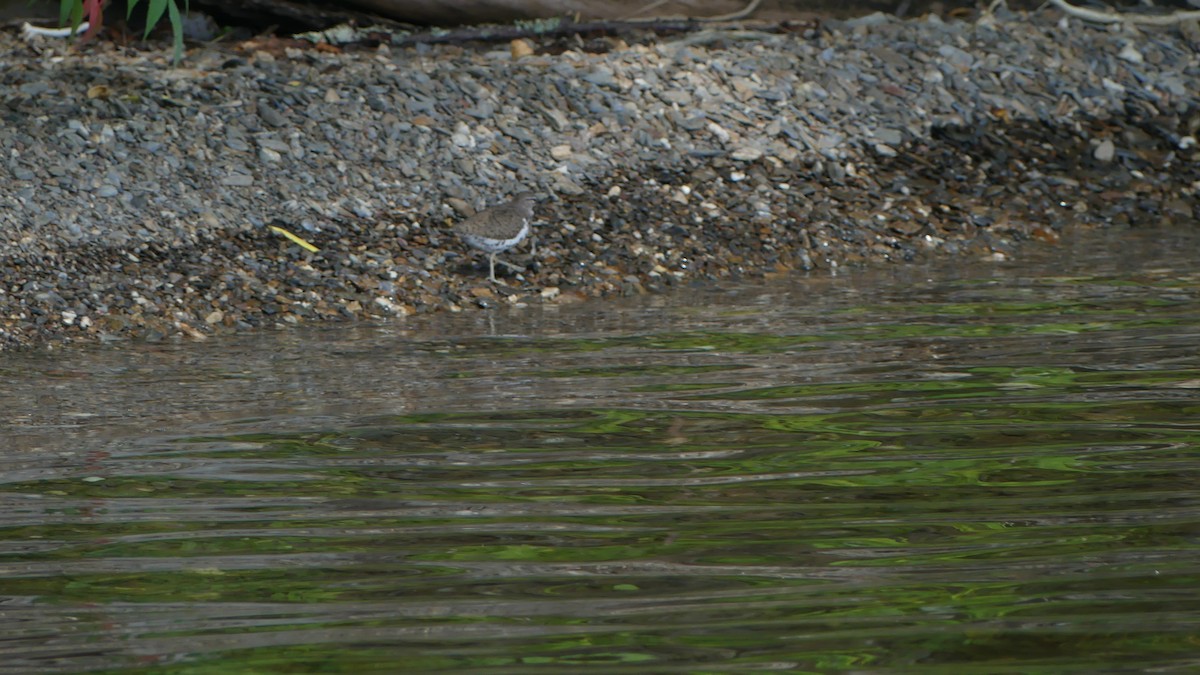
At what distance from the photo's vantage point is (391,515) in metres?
4.21

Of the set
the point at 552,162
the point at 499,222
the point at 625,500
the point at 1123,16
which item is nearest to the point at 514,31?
the point at 552,162

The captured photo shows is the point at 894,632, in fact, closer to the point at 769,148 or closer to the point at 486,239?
the point at 486,239

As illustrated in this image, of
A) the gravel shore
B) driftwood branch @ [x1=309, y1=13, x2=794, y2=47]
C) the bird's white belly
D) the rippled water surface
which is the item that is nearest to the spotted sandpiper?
the bird's white belly

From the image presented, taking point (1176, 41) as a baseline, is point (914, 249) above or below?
below

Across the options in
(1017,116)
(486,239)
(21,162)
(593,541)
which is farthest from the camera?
(1017,116)

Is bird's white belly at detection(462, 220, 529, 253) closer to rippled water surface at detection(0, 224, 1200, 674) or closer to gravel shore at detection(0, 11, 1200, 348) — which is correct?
gravel shore at detection(0, 11, 1200, 348)

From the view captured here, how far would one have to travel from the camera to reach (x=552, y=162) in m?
10.0

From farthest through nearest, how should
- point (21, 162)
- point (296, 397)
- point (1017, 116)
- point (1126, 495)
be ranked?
point (1017, 116)
point (21, 162)
point (296, 397)
point (1126, 495)

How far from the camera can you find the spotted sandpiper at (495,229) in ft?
27.9

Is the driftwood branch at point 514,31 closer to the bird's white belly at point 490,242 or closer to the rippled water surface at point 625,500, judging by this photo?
the bird's white belly at point 490,242

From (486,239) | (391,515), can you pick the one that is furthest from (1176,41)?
(391,515)

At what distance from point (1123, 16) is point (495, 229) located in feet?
21.4

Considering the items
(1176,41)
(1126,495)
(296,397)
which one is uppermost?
(1176,41)

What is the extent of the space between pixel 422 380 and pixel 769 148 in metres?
4.77
